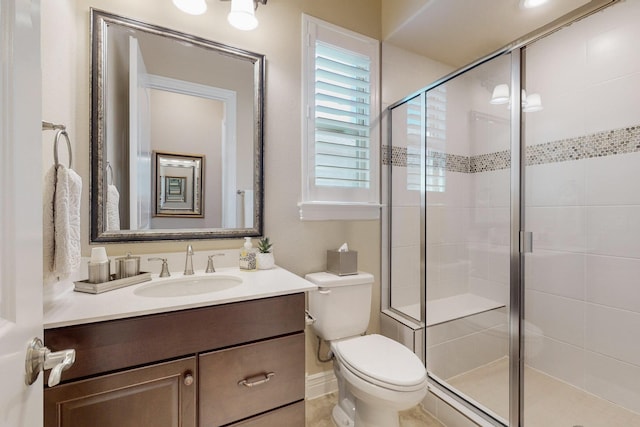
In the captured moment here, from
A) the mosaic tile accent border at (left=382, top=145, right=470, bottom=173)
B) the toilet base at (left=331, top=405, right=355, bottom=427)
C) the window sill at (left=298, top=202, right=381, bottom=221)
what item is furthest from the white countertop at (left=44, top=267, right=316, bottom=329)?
the mosaic tile accent border at (left=382, top=145, right=470, bottom=173)

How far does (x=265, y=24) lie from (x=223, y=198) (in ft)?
3.33

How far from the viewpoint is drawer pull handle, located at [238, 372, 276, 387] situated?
3.35ft

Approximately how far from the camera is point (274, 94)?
1624 millimetres

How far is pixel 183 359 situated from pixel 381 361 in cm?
87

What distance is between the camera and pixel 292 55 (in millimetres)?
1674

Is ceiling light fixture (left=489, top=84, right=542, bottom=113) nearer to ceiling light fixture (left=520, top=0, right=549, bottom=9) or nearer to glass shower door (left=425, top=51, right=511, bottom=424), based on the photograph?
glass shower door (left=425, top=51, right=511, bottom=424)

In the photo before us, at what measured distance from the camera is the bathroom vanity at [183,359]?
803 millimetres

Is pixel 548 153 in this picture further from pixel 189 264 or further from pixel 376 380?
pixel 189 264

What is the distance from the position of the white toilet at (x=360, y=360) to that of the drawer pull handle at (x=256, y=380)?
43cm

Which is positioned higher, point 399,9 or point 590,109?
point 399,9

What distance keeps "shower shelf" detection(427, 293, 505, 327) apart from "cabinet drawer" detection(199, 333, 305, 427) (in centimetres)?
109

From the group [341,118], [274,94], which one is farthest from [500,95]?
[274,94]

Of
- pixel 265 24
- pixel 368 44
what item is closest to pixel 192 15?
pixel 265 24

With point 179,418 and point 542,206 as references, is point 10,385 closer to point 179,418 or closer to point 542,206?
point 179,418
